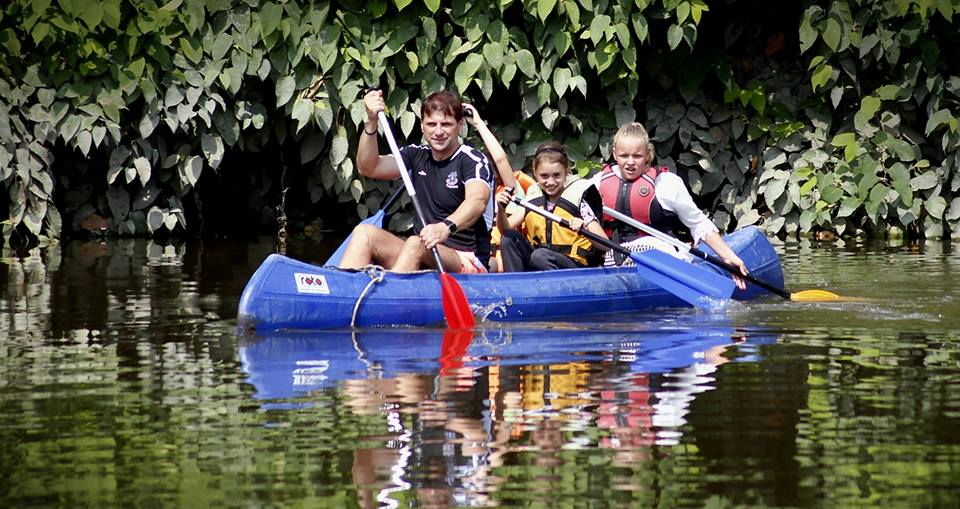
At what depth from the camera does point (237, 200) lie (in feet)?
44.0

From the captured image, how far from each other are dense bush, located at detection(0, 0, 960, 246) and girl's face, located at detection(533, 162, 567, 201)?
355cm

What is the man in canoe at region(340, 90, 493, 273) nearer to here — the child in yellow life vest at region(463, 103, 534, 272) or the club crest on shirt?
the club crest on shirt

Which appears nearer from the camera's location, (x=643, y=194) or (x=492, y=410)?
(x=492, y=410)

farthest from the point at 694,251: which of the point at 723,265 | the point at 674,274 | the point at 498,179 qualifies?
the point at 498,179

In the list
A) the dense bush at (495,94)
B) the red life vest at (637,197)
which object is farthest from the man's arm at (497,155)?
the dense bush at (495,94)

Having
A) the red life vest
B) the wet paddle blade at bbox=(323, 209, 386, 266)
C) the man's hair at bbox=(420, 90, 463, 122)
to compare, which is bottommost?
the wet paddle blade at bbox=(323, 209, 386, 266)

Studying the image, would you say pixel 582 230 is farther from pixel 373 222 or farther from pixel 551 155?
pixel 373 222

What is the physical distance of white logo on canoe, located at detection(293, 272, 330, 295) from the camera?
6.80 meters

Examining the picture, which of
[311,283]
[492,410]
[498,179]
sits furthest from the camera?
[498,179]

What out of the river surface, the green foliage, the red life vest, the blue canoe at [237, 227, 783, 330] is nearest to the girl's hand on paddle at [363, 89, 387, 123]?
the blue canoe at [237, 227, 783, 330]

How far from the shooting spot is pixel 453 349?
6227 millimetres

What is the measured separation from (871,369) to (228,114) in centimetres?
727

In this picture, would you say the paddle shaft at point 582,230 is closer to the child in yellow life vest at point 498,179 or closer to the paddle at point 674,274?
the paddle at point 674,274

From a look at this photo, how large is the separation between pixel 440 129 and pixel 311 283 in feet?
3.51
